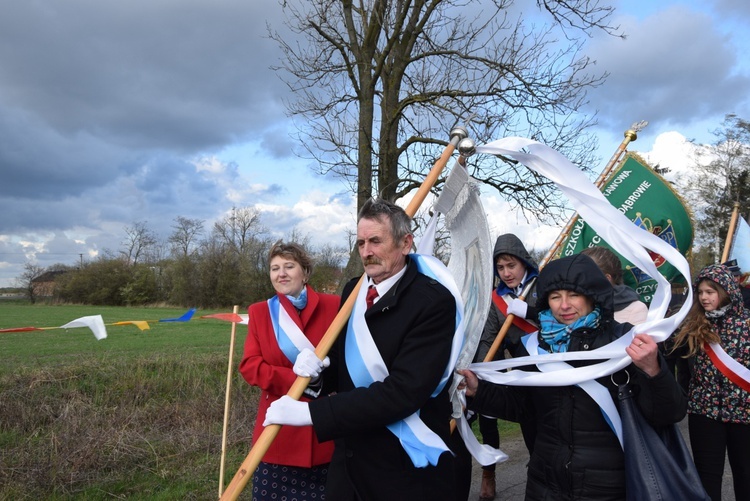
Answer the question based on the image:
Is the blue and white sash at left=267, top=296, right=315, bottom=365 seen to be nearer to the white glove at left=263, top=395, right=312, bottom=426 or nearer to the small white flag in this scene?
the white glove at left=263, top=395, right=312, bottom=426

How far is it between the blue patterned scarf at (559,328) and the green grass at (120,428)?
319cm

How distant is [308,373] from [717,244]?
35270 mm

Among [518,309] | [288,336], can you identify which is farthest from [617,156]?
[288,336]

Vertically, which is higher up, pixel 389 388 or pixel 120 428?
pixel 389 388

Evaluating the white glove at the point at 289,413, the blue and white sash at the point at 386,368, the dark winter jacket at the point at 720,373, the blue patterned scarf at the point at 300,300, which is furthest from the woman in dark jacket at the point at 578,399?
the dark winter jacket at the point at 720,373

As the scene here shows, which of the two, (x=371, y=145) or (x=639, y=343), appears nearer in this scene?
(x=639, y=343)

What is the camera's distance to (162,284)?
51.3 metres

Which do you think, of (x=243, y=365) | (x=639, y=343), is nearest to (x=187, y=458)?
(x=243, y=365)

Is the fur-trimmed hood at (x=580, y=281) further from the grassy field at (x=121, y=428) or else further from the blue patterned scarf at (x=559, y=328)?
the grassy field at (x=121, y=428)

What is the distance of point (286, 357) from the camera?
3.34 metres

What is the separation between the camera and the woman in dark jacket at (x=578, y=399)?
2422mm

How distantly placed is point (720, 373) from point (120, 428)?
17.7ft

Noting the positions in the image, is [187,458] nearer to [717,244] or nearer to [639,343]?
[639,343]

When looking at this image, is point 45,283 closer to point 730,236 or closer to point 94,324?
point 94,324
